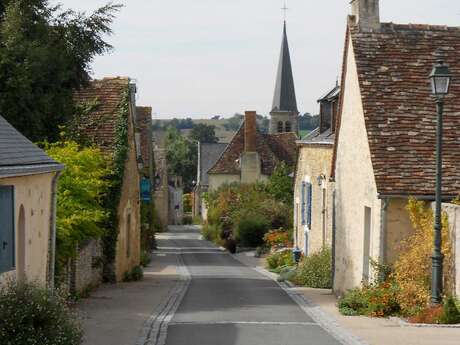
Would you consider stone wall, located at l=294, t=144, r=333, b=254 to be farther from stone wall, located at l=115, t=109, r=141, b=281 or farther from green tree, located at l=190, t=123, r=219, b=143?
green tree, located at l=190, t=123, r=219, b=143

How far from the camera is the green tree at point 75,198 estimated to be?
17.6 m

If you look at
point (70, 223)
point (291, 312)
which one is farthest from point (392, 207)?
point (70, 223)

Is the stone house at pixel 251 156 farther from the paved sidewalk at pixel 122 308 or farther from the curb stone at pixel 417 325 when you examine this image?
the curb stone at pixel 417 325

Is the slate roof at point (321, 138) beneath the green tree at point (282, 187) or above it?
above

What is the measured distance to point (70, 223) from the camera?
17.5m

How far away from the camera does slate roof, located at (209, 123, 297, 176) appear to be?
61438 mm

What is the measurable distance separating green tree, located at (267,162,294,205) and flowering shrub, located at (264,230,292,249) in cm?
520

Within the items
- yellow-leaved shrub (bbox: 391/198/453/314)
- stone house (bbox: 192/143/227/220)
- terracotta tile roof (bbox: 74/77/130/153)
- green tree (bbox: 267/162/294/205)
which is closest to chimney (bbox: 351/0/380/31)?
yellow-leaved shrub (bbox: 391/198/453/314)

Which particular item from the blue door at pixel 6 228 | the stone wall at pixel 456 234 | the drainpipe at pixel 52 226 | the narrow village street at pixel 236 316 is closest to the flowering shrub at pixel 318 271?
the narrow village street at pixel 236 316

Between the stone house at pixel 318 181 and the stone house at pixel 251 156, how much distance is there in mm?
27019

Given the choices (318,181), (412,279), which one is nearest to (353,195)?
(412,279)

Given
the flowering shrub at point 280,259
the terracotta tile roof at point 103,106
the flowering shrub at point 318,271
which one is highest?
the terracotta tile roof at point 103,106

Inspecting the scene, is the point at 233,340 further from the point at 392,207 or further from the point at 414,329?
the point at 392,207

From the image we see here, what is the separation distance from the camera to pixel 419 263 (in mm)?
15805
